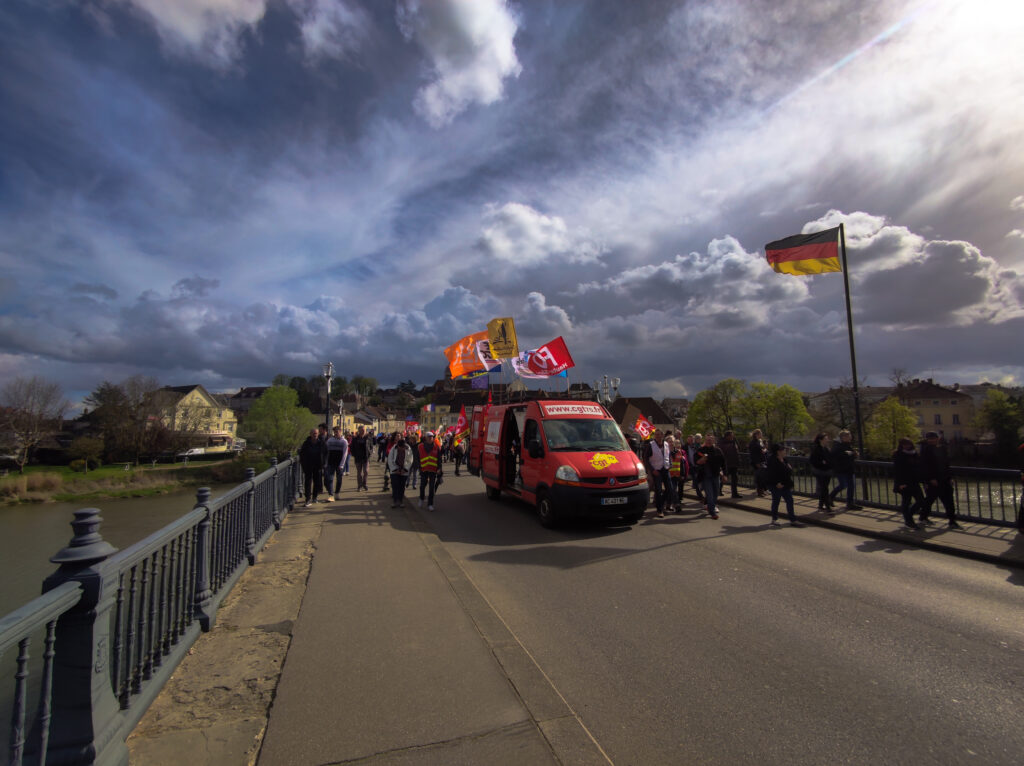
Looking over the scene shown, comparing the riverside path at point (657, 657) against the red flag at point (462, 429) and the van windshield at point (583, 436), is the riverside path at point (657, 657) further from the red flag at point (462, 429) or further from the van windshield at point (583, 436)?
the red flag at point (462, 429)

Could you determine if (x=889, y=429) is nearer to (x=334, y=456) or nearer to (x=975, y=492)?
(x=975, y=492)

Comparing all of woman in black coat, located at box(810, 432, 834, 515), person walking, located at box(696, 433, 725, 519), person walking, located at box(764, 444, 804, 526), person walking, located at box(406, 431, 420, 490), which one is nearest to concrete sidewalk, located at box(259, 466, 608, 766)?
person walking, located at box(696, 433, 725, 519)

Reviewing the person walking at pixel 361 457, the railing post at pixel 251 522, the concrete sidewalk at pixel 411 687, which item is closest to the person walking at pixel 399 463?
the person walking at pixel 361 457

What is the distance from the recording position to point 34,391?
62.5m

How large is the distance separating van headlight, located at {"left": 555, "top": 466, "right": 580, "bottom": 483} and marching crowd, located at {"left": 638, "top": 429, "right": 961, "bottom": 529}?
→ 287 centimetres

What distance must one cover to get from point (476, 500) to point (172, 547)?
10.6 metres

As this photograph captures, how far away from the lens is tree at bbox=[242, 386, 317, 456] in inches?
2904

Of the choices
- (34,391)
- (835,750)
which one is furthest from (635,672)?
(34,391)

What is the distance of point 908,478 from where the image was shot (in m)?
9.09

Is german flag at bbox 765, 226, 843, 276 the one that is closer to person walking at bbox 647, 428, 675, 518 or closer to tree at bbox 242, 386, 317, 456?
person walking at bbox 647, 428, 675, 518

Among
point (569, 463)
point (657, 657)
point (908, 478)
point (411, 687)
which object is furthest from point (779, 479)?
point (411, 687)

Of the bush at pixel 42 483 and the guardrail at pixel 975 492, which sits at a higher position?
the guardrail at pixel 975 492

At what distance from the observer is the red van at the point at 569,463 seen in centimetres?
923

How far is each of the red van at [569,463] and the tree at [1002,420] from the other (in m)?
57.3
